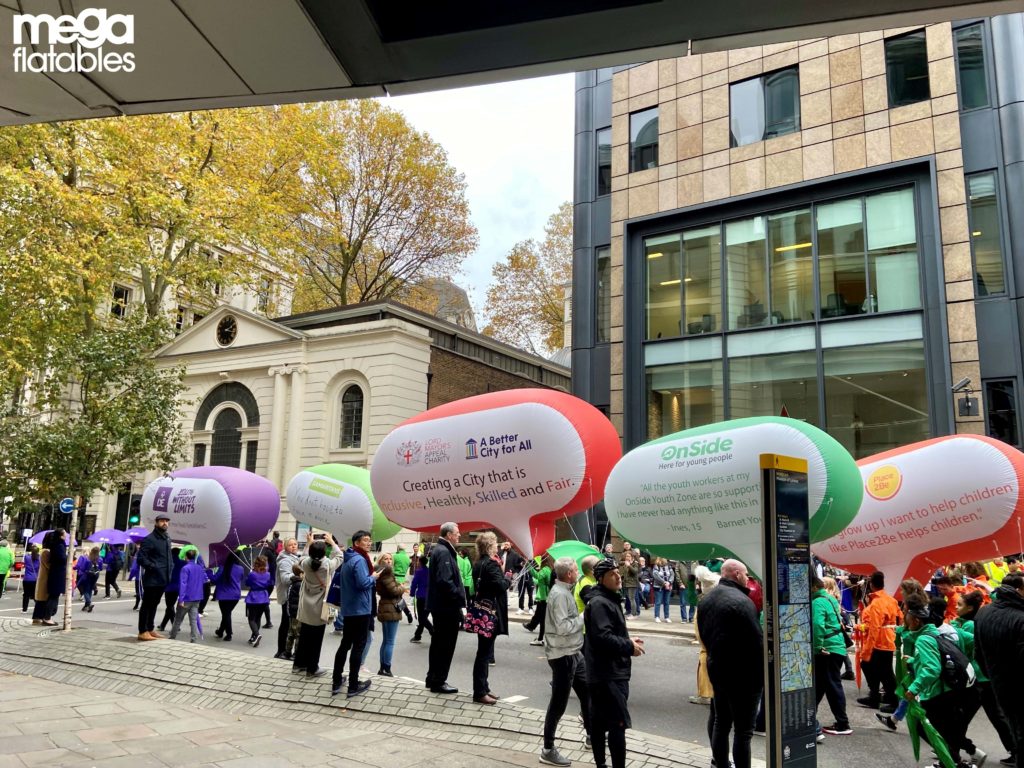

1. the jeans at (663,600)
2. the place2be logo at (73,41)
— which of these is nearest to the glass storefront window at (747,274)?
the jeans at (663,600)

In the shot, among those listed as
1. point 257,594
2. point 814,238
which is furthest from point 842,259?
point 257,594

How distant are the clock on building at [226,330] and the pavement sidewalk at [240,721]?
855 inches

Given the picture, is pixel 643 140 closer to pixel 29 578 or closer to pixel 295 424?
pixel 295 424

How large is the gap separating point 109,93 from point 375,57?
6.88ft

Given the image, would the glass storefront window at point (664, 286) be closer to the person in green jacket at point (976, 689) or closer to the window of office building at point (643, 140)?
the window of office building at point (643, 140)

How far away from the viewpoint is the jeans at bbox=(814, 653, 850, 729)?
8.03 m

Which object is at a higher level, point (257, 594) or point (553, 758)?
point (257, 594)

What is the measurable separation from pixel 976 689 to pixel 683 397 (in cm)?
1560

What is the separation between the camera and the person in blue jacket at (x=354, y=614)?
28.7ft

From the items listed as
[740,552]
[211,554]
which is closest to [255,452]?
[211,554]

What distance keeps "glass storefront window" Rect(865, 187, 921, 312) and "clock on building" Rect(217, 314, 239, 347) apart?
23.4 metres

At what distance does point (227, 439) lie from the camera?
31125 mm

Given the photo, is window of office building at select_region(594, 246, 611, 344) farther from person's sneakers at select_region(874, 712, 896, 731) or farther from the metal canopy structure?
the metal canopy structure

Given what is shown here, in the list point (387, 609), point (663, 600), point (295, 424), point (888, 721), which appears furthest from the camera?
point (295, 424)
